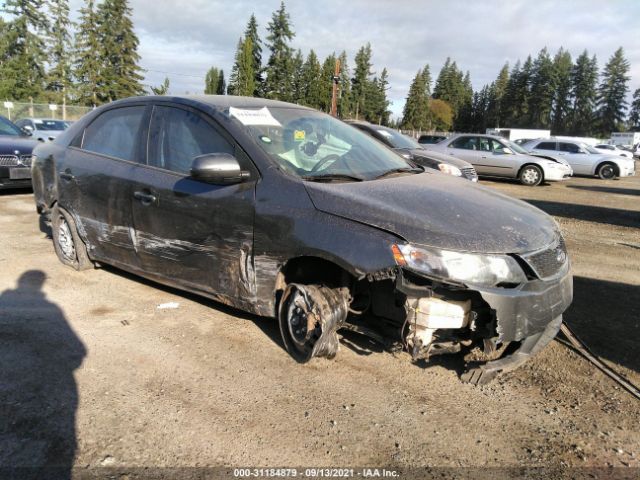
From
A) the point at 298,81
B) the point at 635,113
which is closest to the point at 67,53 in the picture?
the point at 298,81

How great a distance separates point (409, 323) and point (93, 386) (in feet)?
6.19

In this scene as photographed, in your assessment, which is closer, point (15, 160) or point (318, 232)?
point (318, 232)

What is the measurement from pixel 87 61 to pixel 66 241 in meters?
58.2

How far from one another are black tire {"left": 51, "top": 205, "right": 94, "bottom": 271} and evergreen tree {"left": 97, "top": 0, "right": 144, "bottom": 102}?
183 feet

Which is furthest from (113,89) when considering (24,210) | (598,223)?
(598,223)

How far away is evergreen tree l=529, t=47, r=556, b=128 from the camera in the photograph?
98250 mm

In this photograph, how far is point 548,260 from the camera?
112 inches

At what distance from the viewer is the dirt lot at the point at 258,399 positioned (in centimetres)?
232

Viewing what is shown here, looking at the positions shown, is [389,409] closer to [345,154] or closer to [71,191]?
[345,154]

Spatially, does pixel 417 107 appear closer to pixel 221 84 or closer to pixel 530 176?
pixel 221 84

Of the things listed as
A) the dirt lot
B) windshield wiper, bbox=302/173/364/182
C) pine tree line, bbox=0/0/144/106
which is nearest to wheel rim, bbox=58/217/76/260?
the dirt lot

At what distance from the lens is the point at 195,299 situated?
4.19m

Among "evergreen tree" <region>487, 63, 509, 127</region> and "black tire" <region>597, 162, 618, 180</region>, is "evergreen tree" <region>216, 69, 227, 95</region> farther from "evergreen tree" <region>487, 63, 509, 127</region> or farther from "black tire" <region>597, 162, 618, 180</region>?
"black tire" <region>597, 162, 618, 180</region>

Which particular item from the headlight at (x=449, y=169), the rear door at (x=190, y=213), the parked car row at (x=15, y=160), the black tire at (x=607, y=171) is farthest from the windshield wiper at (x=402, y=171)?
the black tire at (x=607, y=171)
